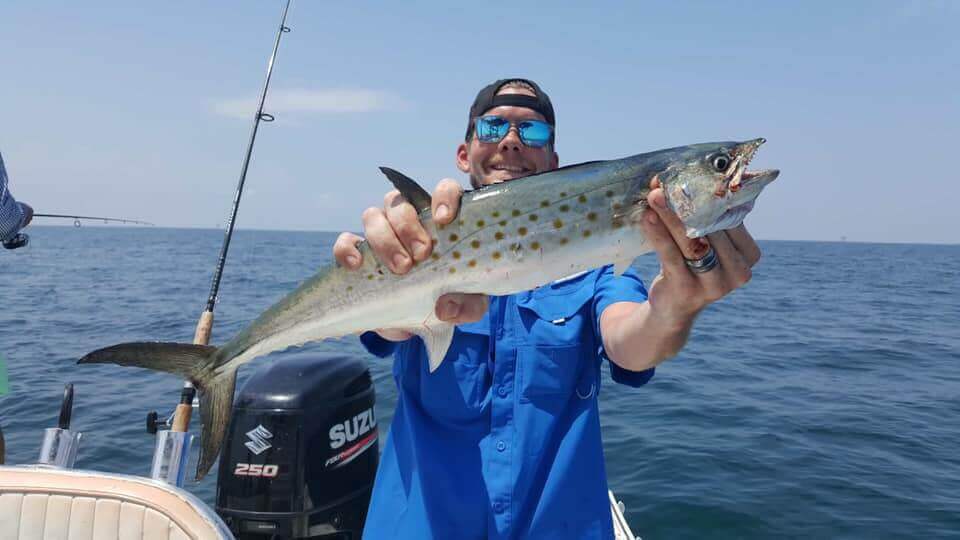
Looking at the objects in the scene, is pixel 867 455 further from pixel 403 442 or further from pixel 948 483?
pixel 403 442

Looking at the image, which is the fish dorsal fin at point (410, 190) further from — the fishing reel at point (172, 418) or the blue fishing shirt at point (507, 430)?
the fishing reel at point (172, 418)

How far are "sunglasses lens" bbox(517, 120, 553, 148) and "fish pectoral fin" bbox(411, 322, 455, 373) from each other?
1167 mm

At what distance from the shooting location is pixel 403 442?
2861 mm

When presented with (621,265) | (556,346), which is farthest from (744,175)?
(556,346)

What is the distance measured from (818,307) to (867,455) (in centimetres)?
1695

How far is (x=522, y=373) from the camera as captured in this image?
2758 mm

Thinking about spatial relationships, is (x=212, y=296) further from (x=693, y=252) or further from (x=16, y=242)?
(x=693, y=252)

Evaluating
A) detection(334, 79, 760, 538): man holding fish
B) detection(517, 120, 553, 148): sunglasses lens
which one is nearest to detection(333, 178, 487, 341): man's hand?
detection(334, 79, 760, 538): man holding fish

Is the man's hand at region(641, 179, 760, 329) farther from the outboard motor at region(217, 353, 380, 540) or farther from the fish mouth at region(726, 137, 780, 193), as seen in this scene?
the outboard motor at region(217, 353, 380, 540)

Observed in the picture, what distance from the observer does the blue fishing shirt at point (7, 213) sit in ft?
15.3

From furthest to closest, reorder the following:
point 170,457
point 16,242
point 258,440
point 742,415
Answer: point 742,415 → point 16,242 → point 258,440 → point 170,457

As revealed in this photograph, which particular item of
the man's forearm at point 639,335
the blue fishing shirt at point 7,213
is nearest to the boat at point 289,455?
the man's forearm at point 639,335

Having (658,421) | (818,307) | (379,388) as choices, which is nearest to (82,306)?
(379,388)

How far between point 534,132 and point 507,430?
1.53 meters
